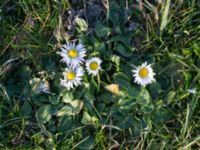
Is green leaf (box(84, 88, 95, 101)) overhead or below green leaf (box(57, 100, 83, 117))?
overhead

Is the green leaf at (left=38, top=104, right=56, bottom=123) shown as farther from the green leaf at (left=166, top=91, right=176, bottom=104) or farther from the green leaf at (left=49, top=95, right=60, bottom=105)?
the green leaf at (left=166, top=91, right=176, bottom=104)

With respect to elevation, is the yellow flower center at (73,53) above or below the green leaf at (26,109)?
above

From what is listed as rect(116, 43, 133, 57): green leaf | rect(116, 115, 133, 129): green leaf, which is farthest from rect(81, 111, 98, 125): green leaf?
rect(116, 43, 133, 57): green leaf

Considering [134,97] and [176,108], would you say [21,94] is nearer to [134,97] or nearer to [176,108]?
[134,97]

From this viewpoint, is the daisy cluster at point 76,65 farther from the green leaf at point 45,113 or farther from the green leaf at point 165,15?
the green leaf at point 165,15

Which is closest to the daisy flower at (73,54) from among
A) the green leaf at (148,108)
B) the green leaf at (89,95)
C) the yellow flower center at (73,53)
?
the yellow flower center at (73,53)

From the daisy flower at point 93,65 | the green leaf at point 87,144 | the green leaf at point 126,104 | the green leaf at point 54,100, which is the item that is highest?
the daisy flower at point 93,65

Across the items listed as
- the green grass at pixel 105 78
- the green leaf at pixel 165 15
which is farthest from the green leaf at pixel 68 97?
the green leaf at pixel 165 15
